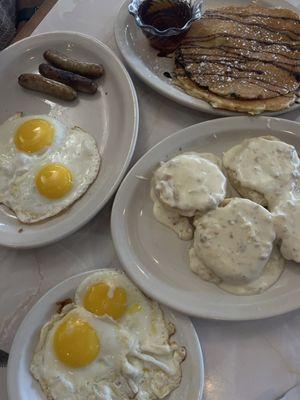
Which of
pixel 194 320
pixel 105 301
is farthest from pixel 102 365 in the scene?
pixel 194 320

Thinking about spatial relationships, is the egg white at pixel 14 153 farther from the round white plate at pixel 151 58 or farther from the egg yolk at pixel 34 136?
the round white plate at pixel 151 58

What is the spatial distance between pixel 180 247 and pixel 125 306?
320 mm

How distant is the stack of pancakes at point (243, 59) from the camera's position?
6.15ft

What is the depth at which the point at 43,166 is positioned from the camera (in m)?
1.85

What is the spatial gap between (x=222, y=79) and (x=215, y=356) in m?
1.22

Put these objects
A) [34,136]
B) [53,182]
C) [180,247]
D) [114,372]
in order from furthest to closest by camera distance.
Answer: [34,136]
[53,182]
[180,247]
[114,372]

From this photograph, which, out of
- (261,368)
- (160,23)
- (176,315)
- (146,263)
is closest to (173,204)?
(146,263)

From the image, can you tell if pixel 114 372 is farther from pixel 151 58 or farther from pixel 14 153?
pixel 151 58

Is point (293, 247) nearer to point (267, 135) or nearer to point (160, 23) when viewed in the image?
point (267, 135)

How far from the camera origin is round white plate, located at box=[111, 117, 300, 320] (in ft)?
4.86

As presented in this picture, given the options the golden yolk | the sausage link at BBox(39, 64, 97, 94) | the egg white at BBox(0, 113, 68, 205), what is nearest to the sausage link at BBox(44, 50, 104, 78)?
the sausage link at BBox(39, 64, 97, 94)

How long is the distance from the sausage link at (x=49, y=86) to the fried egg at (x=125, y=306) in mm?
931

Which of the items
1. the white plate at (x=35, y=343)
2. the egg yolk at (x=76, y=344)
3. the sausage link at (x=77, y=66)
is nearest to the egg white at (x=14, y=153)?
the sausage link at (x=77, y=66)

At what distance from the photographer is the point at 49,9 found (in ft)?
7.97
